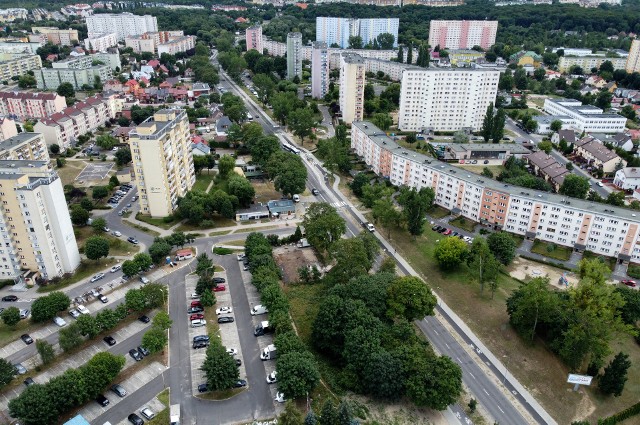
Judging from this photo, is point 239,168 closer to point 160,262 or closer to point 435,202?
point 160,262

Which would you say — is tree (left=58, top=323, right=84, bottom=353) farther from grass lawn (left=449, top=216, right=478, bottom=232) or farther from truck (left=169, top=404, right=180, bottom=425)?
grass lawn (left=449, top=216, right=478, bottom=232)

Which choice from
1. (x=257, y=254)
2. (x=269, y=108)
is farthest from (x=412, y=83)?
(x=257, y=254)

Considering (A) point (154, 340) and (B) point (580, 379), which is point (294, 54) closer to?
(A) point (154, 340)

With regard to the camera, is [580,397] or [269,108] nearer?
[580,397]

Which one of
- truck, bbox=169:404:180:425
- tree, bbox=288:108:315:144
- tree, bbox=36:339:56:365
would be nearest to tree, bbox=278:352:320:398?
truck, bbox=169:404:180:425

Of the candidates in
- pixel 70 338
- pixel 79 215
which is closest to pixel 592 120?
pixel 79 215

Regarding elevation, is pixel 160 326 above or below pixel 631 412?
above
